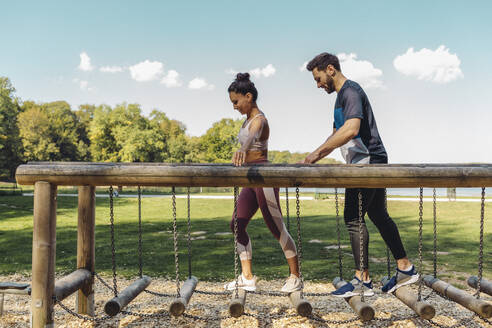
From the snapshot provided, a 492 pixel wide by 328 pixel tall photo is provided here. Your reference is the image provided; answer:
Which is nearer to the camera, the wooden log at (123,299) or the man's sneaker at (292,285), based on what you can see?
the wooden log at (123,299)

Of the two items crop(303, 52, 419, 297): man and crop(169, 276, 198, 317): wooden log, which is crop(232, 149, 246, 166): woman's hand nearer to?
crop(303, 52, 419, 297): man

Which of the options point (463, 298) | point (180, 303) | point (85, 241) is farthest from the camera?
point (85, 241)

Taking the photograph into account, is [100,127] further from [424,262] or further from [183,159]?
[424,262]

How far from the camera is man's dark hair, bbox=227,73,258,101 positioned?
137 inches

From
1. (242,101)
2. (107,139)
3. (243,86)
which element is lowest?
(242,101)

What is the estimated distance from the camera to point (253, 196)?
11.4 feet

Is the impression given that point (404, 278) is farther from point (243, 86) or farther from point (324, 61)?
point (243, 86)

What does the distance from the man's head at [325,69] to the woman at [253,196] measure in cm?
54

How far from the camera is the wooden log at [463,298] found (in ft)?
9.33

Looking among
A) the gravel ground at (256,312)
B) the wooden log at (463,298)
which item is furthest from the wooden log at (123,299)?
the wooden log at (463,298)

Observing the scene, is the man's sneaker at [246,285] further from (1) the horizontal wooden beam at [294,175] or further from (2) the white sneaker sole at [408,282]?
(2) the white sneaker sole at [408,282]

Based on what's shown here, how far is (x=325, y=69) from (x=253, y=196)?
1188mm

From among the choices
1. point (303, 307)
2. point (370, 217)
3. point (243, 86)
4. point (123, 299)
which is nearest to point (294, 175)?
point (370, 217)

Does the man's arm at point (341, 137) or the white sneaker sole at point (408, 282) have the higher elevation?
the man's arm at point (341, 137)
